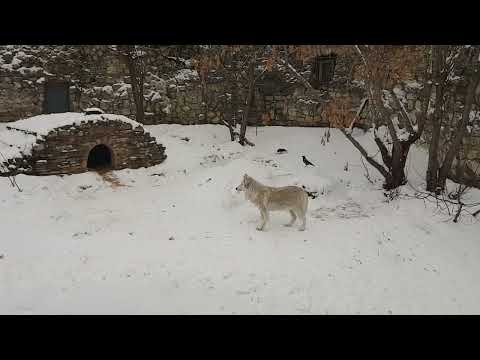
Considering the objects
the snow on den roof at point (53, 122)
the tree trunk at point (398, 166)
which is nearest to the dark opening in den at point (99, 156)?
the snow on den roof at point (53, 122)

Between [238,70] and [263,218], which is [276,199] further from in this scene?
[238,70]

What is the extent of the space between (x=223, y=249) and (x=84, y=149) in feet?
20.2

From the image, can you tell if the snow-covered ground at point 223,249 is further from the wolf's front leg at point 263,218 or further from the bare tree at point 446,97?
the bare tree at point 446,97

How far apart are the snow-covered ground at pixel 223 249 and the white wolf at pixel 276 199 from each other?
1.44 feet

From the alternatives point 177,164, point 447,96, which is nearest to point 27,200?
point 177,164

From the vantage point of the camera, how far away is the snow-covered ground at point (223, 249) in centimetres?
518

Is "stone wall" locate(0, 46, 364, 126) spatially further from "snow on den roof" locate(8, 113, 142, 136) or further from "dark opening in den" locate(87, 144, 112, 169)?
"snow on den roof" locate(8, 113, 142, 136)

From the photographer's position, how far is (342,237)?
291 inches

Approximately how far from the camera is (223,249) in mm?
6840

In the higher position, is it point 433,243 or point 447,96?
point 447,96

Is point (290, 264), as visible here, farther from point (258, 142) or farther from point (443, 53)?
point (258, 142)

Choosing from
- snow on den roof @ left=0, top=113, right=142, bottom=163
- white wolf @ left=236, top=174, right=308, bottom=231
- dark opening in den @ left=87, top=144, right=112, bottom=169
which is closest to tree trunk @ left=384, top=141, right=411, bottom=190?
white wolf @ left=236, top=174, right=308, bottom=231

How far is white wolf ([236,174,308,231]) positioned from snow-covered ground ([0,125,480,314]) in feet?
1.44

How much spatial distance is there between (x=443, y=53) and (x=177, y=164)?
28.3ft
